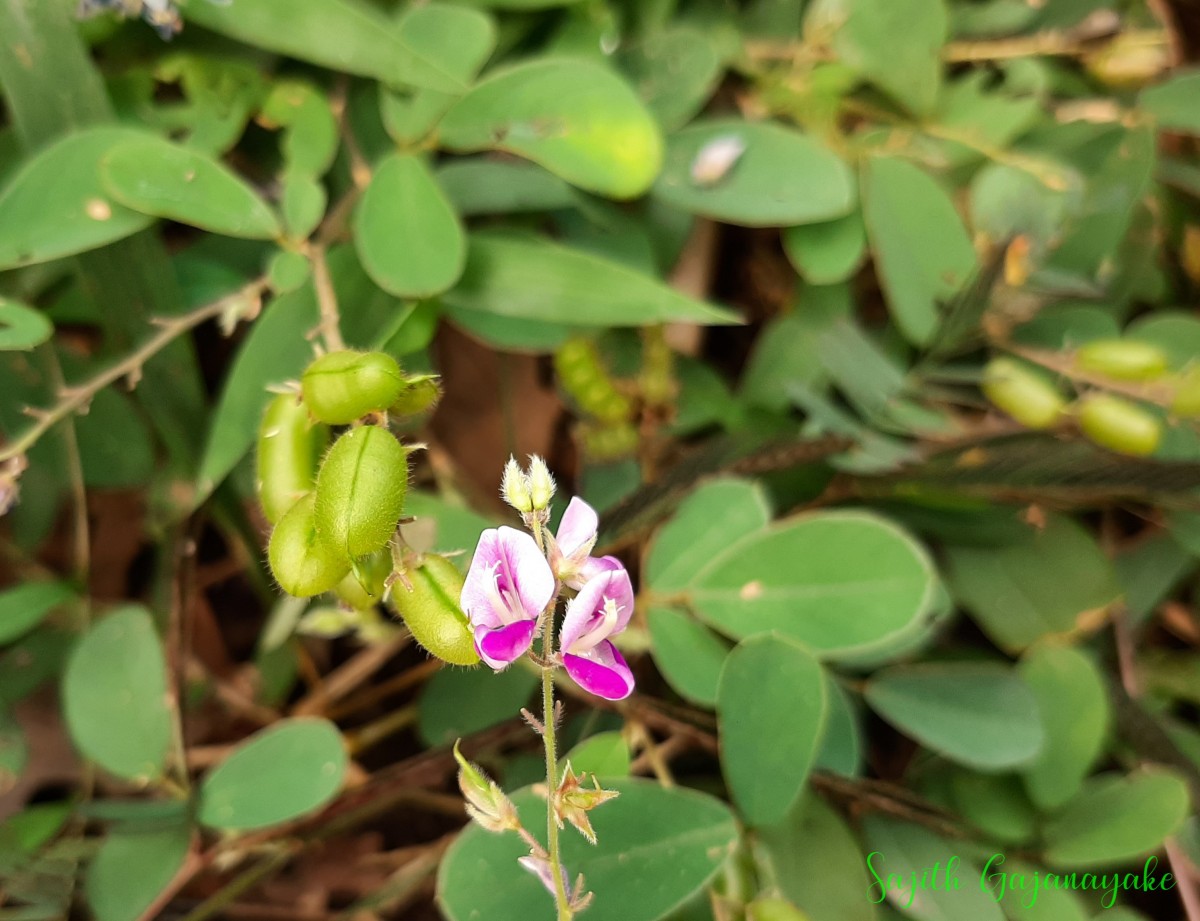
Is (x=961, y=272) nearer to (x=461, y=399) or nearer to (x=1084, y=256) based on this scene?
(x=1084, y=256)

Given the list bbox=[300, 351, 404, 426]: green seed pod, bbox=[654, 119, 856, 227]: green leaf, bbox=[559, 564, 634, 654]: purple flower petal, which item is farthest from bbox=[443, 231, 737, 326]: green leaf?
bbox=[559, 564, 634, 654]: purple flower petal

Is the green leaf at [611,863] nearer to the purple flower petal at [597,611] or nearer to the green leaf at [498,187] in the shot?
the purple flower petal at [597,611]

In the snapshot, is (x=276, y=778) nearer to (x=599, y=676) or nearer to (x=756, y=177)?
(x=599, y=676)

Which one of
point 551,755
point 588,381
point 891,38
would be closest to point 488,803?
point 551,755

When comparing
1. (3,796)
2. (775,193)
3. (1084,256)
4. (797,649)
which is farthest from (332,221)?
(1084,256)

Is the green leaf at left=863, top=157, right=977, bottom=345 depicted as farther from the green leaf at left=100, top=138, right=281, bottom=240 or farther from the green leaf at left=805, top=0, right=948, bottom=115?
the green leaf at left=100, top=138, right=281, bottom=240

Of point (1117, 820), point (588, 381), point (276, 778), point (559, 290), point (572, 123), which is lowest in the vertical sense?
point (1117, 820)

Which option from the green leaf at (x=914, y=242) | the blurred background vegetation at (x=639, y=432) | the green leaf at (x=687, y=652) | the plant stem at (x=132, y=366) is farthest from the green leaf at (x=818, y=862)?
the plant stem at (x=132, y=366)

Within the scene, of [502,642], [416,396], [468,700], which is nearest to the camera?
[502,642]
